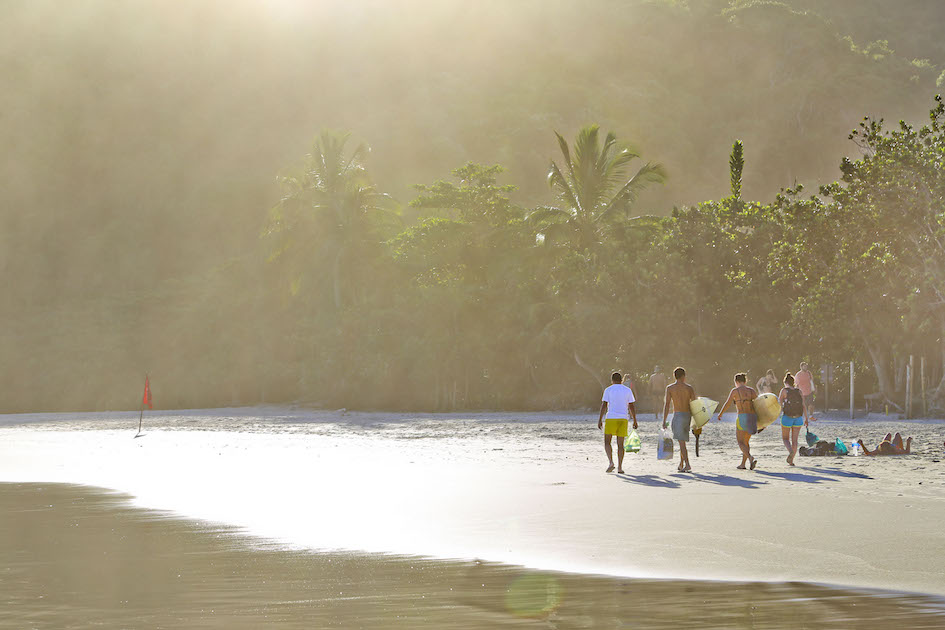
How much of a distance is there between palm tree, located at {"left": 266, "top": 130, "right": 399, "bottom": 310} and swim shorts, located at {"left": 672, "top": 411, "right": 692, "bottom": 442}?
33.2 metres

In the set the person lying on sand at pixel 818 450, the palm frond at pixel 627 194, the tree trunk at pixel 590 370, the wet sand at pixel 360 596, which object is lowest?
the wet sand at pixel 360 596

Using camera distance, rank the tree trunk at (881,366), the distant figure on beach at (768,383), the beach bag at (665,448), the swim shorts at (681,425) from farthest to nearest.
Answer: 1. the tree trunk at (881,366)
2. the distant figure on beach at (768,383)
3. the beach bag at (665,448)
4. the swim shorts at (681,425)

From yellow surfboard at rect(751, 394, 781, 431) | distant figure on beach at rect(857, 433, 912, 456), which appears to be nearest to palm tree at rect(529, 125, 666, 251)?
distant figure on beach at rect(857, 433, 912, 456)

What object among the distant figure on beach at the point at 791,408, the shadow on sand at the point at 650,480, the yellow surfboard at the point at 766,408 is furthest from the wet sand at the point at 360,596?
the distant figure on beach at the point at 791,408

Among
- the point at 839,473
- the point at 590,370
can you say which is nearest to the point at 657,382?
the point at 590,370

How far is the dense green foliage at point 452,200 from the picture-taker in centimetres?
3619

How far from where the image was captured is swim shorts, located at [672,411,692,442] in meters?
16.5

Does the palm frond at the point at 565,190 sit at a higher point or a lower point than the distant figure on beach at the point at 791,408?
higher

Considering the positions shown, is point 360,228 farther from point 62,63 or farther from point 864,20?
point 864,20

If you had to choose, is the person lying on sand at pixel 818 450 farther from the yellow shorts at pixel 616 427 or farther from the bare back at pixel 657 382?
the bare back at pixel 657 382

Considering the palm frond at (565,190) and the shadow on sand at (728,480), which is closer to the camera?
the shadow on sand at (728,480)

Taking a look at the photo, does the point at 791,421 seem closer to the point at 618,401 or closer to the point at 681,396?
the point at 681,396

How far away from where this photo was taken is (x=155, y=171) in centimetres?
9519

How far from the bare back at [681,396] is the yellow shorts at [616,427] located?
0.79m
